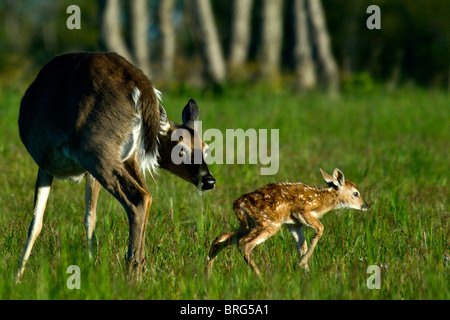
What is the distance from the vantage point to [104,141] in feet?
15.7

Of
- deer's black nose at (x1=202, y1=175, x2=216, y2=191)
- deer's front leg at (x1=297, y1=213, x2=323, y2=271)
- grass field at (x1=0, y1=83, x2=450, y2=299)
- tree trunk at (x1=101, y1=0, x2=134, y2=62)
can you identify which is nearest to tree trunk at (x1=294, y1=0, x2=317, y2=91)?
tree trunk at (x1=101, y1=0, x2=134, y2=62)

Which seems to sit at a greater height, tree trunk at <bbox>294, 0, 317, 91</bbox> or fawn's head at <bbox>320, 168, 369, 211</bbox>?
tree trunk at <bbox>294, 0, 317, 91</bbox>

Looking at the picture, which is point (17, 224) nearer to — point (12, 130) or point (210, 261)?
point (210, 261)

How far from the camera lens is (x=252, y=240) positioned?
4883 mm

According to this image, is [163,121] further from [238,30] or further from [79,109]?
[238,30]

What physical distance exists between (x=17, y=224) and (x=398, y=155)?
5287mm

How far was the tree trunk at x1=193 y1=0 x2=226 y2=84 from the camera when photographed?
20828 millimetres

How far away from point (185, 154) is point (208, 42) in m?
16.0

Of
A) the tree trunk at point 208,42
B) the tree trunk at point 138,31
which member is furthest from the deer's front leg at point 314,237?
the tree trunk at point 138,31

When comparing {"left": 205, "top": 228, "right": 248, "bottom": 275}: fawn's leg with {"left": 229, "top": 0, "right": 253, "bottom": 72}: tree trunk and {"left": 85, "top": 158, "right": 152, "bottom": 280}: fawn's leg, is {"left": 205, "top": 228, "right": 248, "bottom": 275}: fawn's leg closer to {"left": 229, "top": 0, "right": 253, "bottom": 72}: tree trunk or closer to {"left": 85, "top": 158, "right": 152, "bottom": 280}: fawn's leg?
{"left": 85, "top": 158, "right": 152, "bottom": 280}: fawn's leg

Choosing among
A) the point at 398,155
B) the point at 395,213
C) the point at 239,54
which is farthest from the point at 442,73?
the point at 395,213

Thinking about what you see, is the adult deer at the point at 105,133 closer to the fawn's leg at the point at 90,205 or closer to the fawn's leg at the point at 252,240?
the fawn's leg at the point at 90,205

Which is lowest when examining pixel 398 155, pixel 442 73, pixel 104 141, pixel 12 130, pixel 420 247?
pixel 420 247

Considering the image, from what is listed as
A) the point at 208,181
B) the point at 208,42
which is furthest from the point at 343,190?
the point at 208,42
